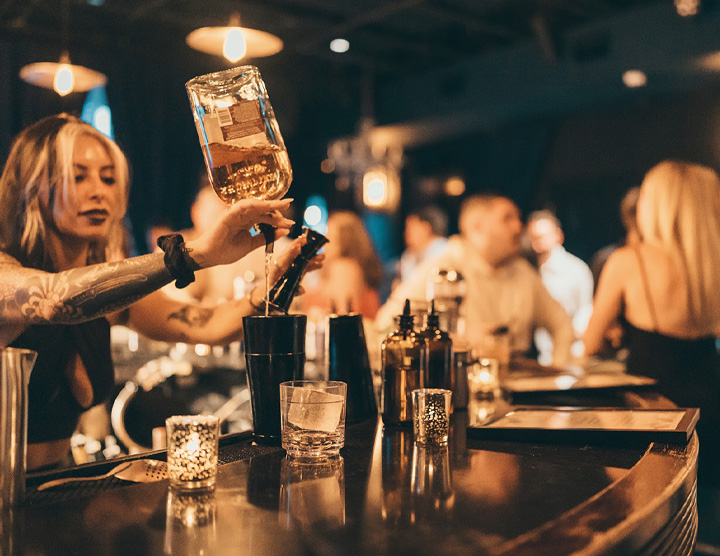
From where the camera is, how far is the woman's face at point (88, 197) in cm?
136

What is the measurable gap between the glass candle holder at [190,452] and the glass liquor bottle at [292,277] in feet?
1.22

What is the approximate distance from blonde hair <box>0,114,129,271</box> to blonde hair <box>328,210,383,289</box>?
8.79 ft

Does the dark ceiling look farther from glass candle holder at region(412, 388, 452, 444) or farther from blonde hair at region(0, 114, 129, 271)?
glass candle holder at region(412, 388, 452, 444)

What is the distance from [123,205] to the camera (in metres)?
1.50

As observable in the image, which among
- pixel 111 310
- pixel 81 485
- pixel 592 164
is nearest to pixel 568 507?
pixel 81 485

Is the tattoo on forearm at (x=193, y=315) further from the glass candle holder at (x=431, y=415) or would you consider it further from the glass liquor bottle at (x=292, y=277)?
the glass candle holder at (x=431, y=415)

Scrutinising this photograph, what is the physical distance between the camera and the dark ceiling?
18.3ft

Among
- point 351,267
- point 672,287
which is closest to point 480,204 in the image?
point 351,267

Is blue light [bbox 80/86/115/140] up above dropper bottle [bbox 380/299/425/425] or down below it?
above

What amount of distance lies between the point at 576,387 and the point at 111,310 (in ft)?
3.86

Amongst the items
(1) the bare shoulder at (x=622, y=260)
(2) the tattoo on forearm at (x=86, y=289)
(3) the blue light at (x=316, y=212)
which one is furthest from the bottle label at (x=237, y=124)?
(3) the blue light at (x=316, y=212)

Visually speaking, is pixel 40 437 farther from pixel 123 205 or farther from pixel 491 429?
pixel 491 429

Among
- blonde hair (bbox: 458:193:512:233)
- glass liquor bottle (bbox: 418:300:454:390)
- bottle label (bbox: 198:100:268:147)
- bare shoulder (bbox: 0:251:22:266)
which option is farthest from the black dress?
bare shoulder (bbox: 0:251:22:266)

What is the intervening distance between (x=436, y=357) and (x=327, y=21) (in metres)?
5.26
